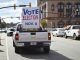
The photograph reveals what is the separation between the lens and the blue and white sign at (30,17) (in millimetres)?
20734

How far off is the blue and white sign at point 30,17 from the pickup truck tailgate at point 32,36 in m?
2.43

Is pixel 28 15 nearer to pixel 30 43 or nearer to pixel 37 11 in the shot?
pixel 37 11

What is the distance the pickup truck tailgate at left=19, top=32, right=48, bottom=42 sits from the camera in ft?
59.8

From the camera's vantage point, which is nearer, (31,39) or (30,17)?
(31,39)

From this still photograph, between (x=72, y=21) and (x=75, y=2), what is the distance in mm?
7989

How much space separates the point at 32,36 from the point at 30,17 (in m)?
2.91

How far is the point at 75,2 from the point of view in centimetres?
11450

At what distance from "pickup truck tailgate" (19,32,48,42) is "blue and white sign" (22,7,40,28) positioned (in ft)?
7.96

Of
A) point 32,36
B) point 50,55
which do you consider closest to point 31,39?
point 32,36

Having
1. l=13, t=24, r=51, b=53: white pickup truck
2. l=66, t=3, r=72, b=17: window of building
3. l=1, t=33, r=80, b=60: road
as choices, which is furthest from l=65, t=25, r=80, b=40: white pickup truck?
l=66, t=3, r=72, b=17: window of building

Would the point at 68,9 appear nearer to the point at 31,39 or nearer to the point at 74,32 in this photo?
the point at 74,32

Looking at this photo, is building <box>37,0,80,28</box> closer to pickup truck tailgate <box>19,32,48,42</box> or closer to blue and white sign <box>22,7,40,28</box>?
blue and white sign <box>22,7,40,28</box>

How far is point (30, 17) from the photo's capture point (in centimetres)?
2089

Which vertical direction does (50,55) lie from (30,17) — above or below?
below
